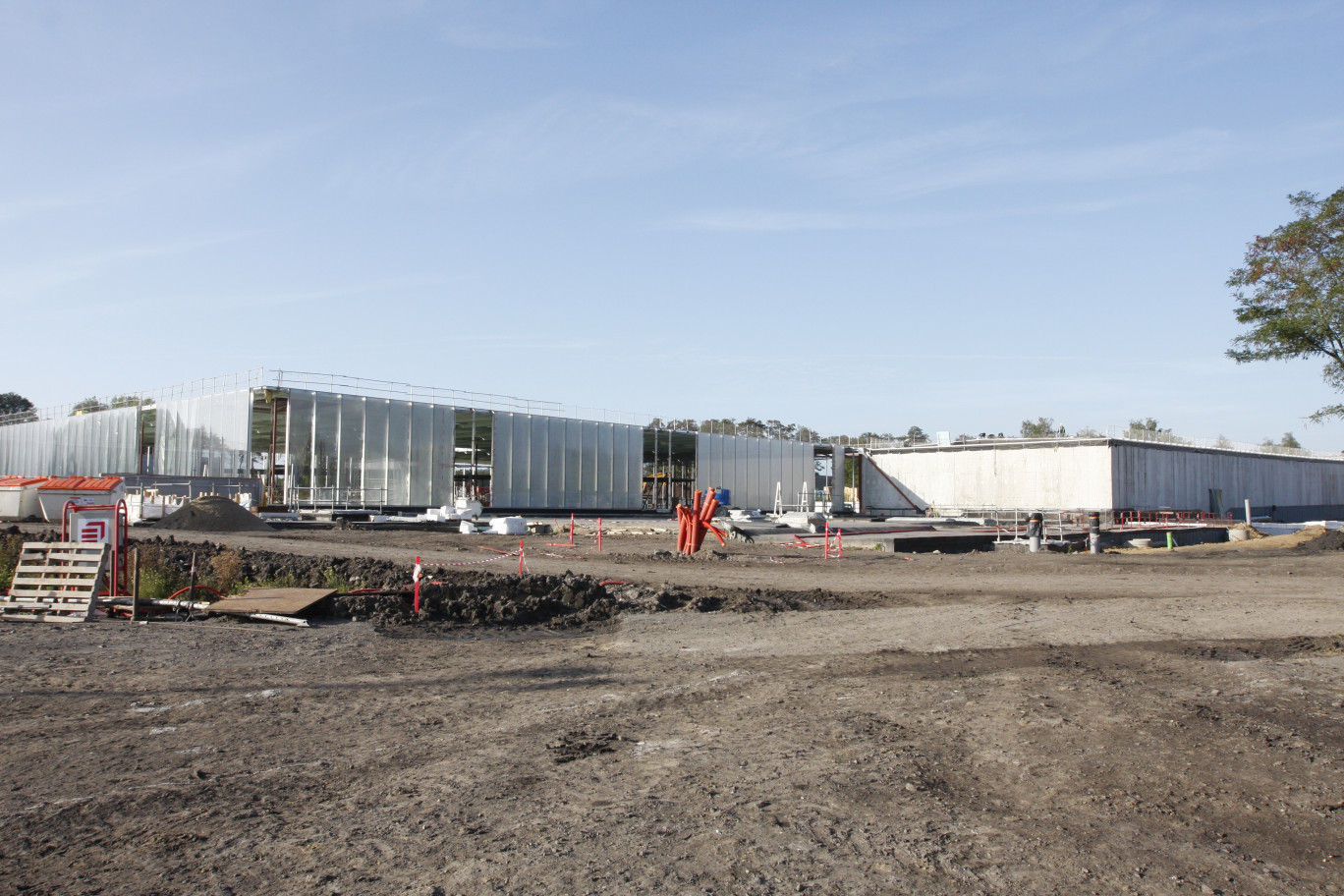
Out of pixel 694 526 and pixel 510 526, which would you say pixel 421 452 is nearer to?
pixel 510 526

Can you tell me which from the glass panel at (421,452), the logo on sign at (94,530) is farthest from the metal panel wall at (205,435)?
the logo on sign at (94,530)

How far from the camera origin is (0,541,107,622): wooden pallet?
39.8ft

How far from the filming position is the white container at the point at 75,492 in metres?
34.0

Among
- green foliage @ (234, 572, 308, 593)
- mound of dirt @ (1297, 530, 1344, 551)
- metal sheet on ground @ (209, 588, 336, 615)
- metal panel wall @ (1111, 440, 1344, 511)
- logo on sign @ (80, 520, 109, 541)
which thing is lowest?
green foliage @ (234, 572, 308, 593)

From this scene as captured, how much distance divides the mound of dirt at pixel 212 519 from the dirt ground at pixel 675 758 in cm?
2249

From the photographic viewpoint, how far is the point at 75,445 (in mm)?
60594

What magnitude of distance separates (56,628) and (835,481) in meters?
61.0

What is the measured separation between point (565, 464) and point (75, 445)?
112 ft

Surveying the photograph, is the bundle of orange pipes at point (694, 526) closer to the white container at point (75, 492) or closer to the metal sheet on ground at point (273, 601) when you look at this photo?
the metal sheet on ground at point (273, 601)

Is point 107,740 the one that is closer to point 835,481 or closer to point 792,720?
point 792,720

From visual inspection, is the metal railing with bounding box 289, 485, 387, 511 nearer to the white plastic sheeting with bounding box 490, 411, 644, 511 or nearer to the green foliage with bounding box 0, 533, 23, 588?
the white plastic sheeting with bounding box 490, 411, 644, 511

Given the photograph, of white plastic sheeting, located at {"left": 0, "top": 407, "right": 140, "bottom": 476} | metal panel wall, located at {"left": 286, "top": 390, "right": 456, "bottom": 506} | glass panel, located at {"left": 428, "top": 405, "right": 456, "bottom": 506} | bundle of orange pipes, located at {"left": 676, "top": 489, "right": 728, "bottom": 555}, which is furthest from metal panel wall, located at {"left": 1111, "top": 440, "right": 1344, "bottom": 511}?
white plastic sheeting, located at {"left": 0, "top": 407, "right": 140, "bottom": 476}

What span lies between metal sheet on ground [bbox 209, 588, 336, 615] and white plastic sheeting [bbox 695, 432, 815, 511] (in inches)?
1912

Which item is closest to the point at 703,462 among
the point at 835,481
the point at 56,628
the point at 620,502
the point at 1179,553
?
→ the point at 620,502
